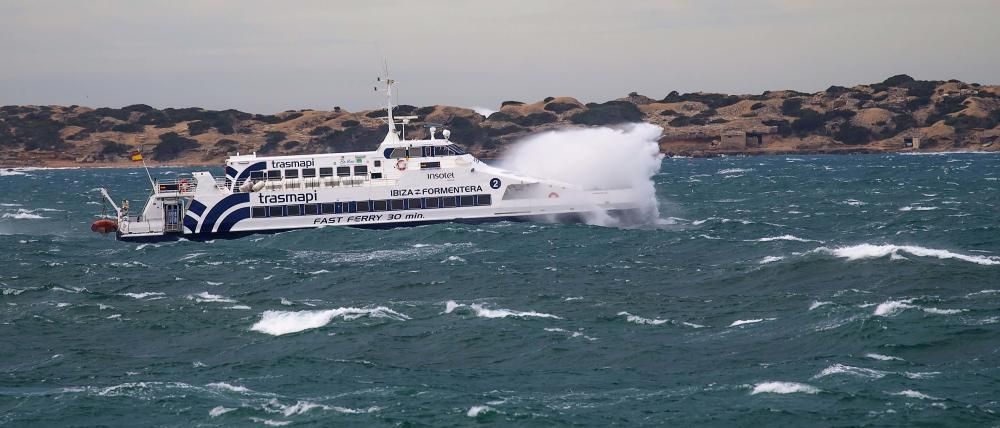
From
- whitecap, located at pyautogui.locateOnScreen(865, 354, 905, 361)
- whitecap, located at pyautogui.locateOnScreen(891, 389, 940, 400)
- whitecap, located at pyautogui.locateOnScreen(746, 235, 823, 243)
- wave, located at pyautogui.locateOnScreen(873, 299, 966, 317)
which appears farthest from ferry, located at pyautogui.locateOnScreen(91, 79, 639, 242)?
whitecap, located at pyautogui.locateOnScreen(891, 389, 940, 400)

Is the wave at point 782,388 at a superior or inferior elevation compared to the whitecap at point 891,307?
inferior

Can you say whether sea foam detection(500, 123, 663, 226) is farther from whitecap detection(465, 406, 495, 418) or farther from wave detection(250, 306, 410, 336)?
whitecap detection(465, 406, 495, 418)

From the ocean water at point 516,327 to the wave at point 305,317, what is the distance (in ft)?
0.40

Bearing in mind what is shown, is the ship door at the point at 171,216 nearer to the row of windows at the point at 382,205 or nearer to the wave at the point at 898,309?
the row of windows at the point at 382,205

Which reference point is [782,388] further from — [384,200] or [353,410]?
[384,200]

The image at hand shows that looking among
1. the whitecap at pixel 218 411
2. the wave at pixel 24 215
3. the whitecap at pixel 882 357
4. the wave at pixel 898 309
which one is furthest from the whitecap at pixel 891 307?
the wave at pixel 24 215

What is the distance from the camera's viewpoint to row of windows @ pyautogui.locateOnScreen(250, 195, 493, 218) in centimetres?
6153

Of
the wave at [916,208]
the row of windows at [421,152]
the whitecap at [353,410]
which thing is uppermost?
the row of windows at [421,152]

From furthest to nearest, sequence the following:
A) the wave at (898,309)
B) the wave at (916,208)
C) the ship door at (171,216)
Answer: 1. the wave at (916,208)
2. the ship door at (171,216)
3. the wave at (898,309)

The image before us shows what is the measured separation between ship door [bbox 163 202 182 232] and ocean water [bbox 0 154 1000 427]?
6.57 ft

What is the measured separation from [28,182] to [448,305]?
394 ft

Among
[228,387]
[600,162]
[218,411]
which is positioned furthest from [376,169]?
[218,411]

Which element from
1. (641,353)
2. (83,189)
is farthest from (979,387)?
(83,189)

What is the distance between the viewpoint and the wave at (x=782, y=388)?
26.2m
